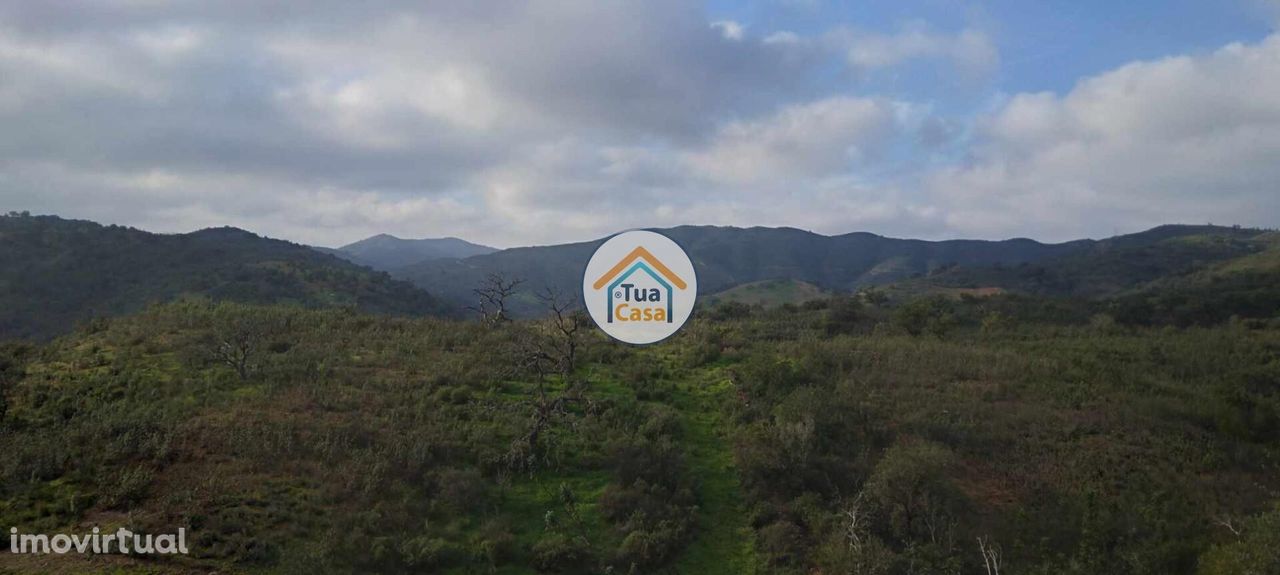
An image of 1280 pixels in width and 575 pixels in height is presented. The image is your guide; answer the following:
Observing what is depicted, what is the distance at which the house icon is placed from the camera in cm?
1500

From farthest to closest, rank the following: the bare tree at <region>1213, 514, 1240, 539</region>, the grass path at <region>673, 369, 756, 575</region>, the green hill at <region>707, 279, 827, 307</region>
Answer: the green hill at <region>707, 279, 827, 307</region>
the grass path at <region>673, 369, 756, 575</region>
the bare tree at <region>1213, 514, 1240, 539</region>

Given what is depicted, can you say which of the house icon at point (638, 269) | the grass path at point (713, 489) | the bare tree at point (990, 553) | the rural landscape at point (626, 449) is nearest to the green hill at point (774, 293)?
the rural landscape at point (626, 449)

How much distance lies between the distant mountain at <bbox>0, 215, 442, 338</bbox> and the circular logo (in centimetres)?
3475

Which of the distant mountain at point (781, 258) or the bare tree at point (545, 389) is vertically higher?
the distant mountain at point (781, 258)

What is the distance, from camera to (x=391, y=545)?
27.0 feet

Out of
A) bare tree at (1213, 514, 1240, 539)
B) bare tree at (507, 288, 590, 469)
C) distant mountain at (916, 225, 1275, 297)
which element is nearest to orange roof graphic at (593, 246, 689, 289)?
bare tree at (507, 288, 590, 469)

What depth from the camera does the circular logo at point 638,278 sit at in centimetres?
1491

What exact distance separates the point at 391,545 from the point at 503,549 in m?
1.39

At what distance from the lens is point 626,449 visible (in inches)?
443

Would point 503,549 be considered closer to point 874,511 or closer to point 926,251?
point 874,511

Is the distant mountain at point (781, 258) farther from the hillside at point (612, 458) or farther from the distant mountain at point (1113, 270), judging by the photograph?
the hillside at point (612, 458)

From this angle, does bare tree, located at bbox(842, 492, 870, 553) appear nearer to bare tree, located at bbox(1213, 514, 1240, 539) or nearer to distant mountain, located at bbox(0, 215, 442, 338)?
Result: bare tree, located at bbox(1213, 514, 1240, 539)

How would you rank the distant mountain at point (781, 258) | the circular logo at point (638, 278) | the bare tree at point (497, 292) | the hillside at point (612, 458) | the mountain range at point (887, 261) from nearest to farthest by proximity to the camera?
the hillside at point (612, 458), the circular logo at point (638, 278), the bare tree at point (497, 292), the mountain range at point (887, 261), the distant mountain at point (781, 258)

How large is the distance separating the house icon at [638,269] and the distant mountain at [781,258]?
98.7 m
